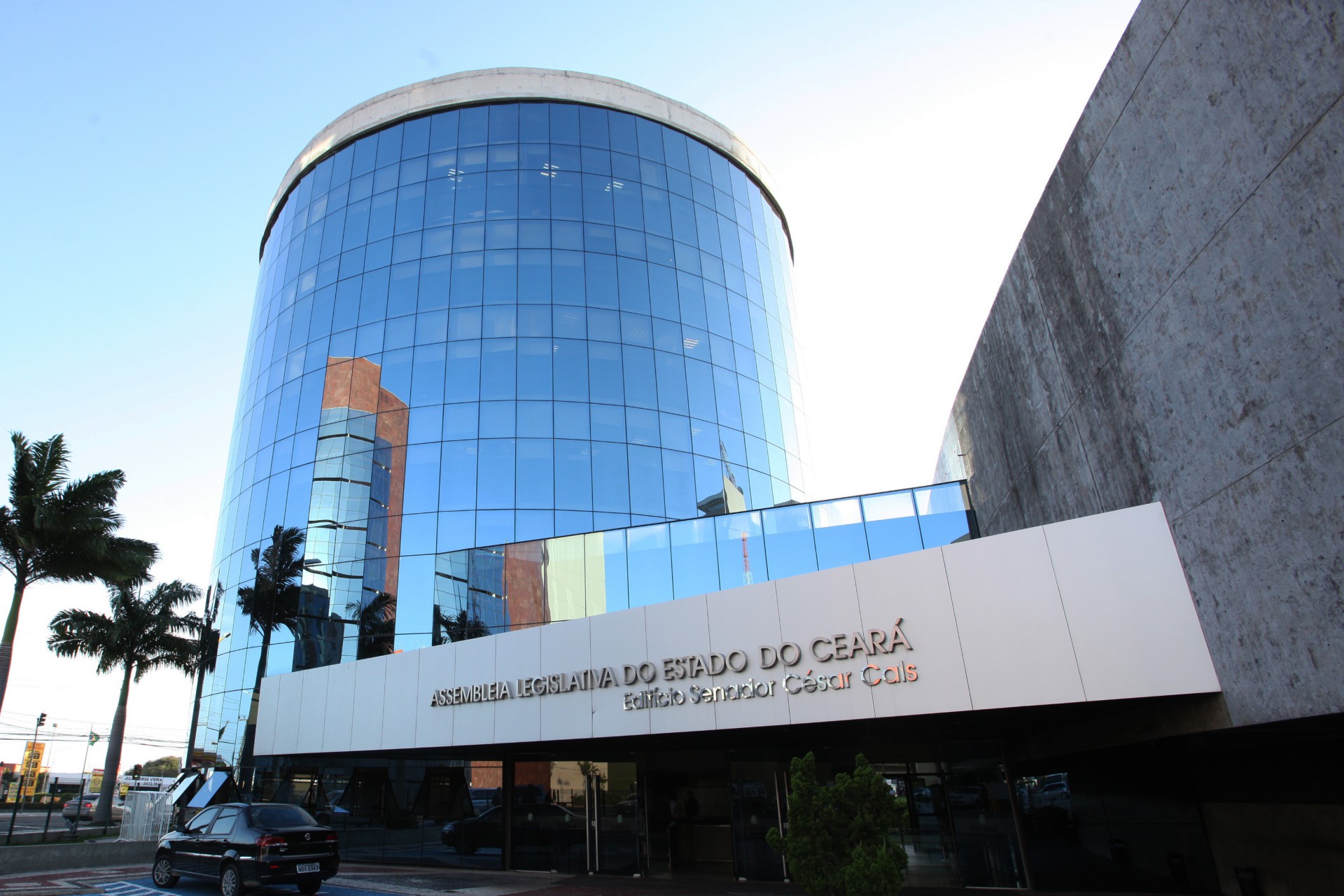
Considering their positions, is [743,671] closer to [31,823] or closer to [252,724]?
[252,724]

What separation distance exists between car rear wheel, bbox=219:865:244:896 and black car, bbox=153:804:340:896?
0.04ft

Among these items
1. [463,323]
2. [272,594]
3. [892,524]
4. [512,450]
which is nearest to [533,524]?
[512,450]

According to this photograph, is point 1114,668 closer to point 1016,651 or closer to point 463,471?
point 1016,651

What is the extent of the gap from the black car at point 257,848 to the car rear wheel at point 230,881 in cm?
1

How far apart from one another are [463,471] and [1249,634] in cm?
2521

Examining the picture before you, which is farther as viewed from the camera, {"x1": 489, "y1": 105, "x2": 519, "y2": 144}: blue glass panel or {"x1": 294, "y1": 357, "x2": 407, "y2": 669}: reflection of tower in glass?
{"x1": 489, "y1": 105, "x2": 519, "y2": 144}: blue glass panel

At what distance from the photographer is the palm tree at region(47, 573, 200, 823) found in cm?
3394

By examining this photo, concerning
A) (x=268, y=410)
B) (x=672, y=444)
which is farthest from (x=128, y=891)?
(x=268, y=410)

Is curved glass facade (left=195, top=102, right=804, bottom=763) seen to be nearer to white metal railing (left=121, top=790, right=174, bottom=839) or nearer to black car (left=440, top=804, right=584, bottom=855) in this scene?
white metal railing (left=121, top=790, right=174, bottom=839)

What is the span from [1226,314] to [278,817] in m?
16.4

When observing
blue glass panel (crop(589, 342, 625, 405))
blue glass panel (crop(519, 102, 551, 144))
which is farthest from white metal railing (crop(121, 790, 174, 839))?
blue glass panel (crop(519, 102, 551, 144))

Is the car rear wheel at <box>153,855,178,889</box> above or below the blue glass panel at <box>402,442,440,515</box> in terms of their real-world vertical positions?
below

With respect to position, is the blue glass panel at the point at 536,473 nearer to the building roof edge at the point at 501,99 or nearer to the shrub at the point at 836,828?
the building roof edge at the point at 501,99

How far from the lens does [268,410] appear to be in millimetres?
34375
